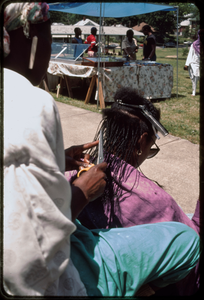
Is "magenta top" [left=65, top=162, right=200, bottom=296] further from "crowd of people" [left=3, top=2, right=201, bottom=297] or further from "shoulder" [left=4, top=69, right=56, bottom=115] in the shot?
"shoulder" [left=4, top=69, right=56, bottom=115]

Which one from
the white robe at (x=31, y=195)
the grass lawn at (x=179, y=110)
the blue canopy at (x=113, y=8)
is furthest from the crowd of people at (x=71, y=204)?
the blue canopy at (x=113, y=8)

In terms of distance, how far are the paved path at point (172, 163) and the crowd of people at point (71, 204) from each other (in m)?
1.66

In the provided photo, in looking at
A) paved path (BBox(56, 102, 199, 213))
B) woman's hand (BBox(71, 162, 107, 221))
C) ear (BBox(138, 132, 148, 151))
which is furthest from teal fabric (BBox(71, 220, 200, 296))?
paved path (BBox(56, 102, 199, 213))

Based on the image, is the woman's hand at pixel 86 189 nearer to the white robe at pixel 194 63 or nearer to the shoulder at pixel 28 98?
the shoulder at pixel 28 98

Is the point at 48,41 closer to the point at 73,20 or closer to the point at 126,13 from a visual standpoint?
the point at 126,13

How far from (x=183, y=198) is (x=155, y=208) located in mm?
1868

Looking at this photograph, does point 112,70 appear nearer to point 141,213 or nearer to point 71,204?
point 141,213

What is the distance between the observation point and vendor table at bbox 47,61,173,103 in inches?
284

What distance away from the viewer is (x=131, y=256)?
129 centimetres

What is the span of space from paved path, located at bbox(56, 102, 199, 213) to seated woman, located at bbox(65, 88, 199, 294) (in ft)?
5.10

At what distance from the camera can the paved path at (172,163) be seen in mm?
3463

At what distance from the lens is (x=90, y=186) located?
3.93ft

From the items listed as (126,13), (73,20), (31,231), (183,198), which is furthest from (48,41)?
(73,20)

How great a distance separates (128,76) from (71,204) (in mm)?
6777
